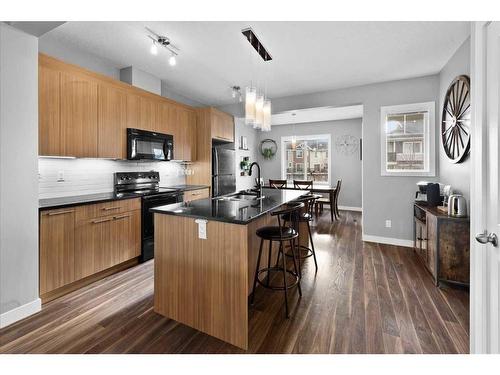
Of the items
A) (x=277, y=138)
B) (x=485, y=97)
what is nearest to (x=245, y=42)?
(x=485, y=97)

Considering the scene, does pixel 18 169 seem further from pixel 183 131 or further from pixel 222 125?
pixel 222 125

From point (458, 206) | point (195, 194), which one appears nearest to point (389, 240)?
point (458, 206)

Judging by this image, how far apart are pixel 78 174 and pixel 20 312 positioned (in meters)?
1.54

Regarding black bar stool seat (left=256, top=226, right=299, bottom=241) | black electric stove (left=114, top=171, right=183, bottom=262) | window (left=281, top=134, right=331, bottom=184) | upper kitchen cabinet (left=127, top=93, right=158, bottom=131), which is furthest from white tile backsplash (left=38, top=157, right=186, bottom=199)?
window (left=281, top=134, right=331, bottom=184)

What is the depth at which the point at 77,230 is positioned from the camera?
2373mm

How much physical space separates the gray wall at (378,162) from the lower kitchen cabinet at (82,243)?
3.56m

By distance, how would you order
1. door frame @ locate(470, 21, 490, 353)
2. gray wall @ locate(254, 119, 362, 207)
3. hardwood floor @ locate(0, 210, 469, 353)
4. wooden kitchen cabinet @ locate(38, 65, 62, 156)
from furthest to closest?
1. gray wall @ locate(254, 119, 362, 207)
2. wooden kitchen cabinet @ locate(38, 65, 62, 156)
3. hardwood floor @ locate(0, 210, 469, 353)
4. door frame @ locate(470, 21, 490, 353)

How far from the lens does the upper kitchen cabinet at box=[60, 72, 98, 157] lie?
2465 millimetres

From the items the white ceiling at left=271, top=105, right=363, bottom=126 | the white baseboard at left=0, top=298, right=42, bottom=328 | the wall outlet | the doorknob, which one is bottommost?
the white baseboard at left=0, top=298, right=42, bottom=328

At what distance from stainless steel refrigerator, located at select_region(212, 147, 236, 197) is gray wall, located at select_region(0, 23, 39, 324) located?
2.72 metres

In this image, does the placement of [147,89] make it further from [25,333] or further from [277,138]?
[277,138]

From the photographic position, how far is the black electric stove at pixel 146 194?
3100 millimetres

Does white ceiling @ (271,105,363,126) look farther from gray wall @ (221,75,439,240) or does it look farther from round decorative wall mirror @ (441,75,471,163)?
round decorative wall mirror @ (441,75,471,163)

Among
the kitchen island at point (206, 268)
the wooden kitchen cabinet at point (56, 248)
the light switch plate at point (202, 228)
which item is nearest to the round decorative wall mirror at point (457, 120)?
the kitchen island at point (206, 268)
